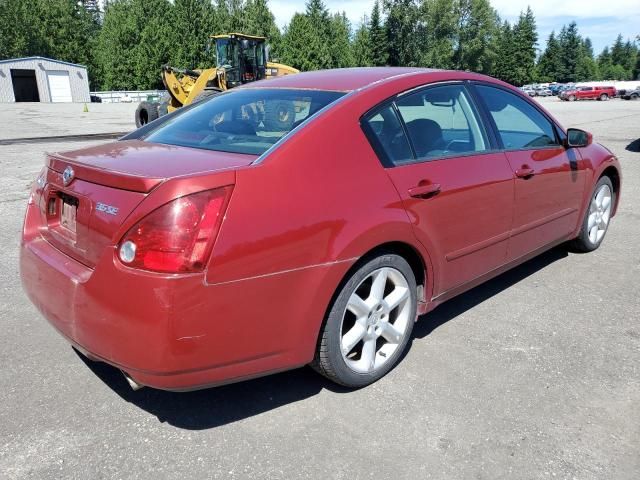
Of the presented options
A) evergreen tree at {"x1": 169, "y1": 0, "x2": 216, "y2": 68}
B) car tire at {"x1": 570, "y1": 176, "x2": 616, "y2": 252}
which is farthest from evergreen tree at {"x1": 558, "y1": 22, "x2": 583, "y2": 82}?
car tire at {"x1": 570, "y1": 176, "x2": 616, "y2": 252}

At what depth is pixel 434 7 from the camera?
76062mm

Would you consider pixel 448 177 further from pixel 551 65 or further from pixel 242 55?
pixel 551 65

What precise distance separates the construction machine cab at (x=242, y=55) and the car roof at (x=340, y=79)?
640 inches

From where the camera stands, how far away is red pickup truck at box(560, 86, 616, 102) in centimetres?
5208

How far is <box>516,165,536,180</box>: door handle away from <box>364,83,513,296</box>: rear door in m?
0.11

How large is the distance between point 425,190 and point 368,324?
76 centimetres

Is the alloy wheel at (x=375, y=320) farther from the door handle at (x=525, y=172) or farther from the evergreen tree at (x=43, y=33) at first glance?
the evergreen tree at (x=43, y=33)

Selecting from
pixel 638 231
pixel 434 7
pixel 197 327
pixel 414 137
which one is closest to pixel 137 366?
pixel 197 327

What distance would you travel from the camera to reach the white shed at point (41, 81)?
54344 mm

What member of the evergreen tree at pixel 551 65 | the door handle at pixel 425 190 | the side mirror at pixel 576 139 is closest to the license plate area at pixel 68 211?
the door handle at pixel 425 190

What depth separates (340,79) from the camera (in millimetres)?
3168

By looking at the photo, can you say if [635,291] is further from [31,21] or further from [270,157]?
[31,21]

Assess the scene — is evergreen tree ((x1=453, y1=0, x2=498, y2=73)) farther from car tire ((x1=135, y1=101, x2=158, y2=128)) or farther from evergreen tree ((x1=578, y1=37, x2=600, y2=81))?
car tire ((x1=135, y1=101, x2=158, y2=128))

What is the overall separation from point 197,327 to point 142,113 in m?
15.7
